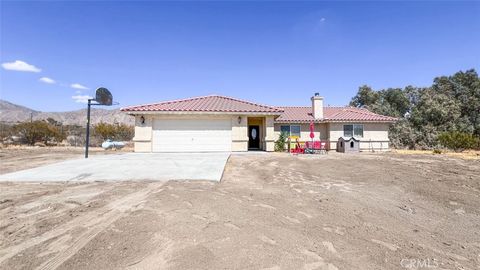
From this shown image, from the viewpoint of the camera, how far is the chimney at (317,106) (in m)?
22.5

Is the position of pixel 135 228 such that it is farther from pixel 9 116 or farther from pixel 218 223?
pixel 9 116

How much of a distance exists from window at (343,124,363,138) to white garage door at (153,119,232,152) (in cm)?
1011

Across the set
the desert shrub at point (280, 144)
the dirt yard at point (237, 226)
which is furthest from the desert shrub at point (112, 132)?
the dirt yard at point (237, 226)

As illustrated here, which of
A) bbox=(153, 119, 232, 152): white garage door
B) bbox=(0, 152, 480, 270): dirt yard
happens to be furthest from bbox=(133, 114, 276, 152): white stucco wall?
bbox=(0, 152, 480, 270): dirt yard

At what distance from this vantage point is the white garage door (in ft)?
57.0

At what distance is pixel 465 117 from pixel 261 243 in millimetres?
38382

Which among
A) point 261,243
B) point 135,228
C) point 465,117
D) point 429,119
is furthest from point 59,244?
point 465,117

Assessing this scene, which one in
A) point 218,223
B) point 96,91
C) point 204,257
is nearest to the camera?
point 204,257

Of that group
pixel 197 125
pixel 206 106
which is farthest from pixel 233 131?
pixel 206 106

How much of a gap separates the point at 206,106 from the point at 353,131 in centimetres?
1234

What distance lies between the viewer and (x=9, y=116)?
7912 cm

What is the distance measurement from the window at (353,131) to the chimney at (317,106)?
7.43 feet

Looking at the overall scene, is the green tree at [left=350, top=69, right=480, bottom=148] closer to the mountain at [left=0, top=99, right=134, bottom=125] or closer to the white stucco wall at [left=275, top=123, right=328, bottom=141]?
the white stucco wall at [left=275, top=123, right=328, bottom=141]

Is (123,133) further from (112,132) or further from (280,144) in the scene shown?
(280,144)
